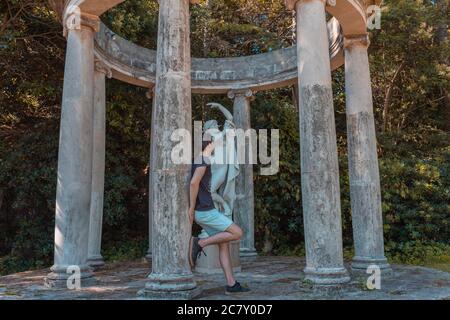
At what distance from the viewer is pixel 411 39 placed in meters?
22.3

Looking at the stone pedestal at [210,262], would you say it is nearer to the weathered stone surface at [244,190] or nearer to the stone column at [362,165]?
the stone column at [362,165]

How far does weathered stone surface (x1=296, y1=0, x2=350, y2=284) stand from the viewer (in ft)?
28.9

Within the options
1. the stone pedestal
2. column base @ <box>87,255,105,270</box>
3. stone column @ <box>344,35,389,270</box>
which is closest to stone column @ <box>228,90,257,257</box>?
the stone pedestal

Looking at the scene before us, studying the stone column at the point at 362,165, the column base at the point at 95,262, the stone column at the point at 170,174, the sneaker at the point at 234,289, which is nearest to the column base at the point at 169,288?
the stone column at the point at 170,174

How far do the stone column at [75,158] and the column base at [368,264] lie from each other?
23.5 ft

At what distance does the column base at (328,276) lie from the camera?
8539 millimetres

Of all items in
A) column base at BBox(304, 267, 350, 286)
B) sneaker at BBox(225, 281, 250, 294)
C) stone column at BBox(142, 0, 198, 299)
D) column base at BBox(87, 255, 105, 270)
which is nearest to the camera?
stone column at BBox(142, 0, 198, 299)

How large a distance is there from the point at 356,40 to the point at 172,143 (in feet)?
23.8

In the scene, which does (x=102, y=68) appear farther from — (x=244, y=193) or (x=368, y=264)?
(x=368, y=264)

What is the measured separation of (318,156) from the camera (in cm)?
911

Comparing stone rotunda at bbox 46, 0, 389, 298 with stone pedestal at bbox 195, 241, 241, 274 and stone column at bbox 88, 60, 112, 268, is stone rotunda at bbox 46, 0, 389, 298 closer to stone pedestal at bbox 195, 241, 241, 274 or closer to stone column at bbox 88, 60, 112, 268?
stone column at bbox 88, 60, 112, 268

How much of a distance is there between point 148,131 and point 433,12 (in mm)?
16349

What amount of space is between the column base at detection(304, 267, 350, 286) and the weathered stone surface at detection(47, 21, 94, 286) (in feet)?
18.8
